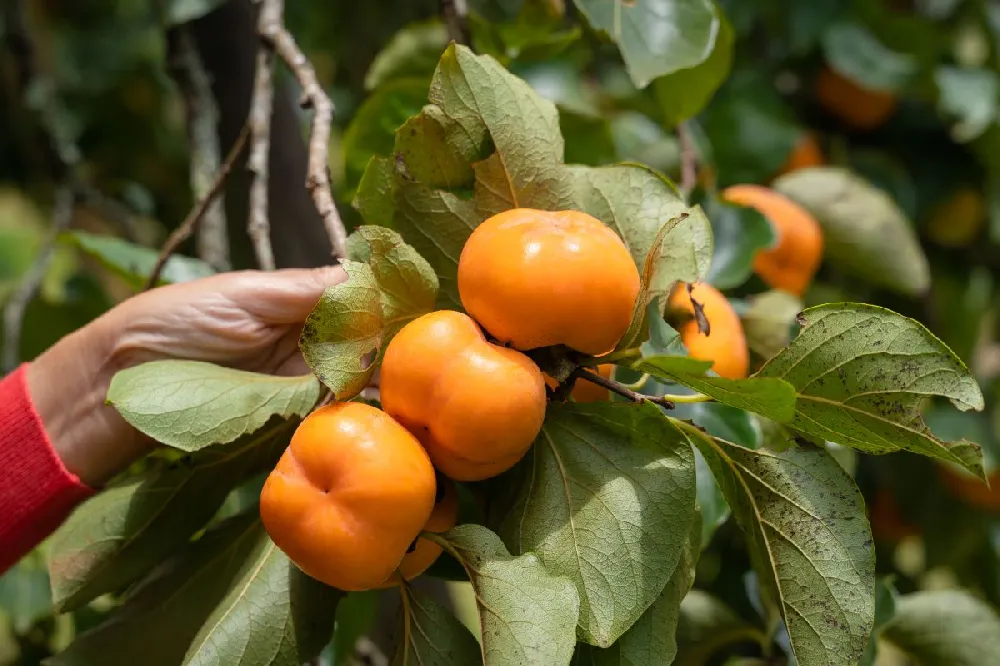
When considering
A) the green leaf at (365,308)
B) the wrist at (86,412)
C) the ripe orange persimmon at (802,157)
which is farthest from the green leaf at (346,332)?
the ripe orange persimmon at (802,157)

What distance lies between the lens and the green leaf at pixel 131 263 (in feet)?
2.35

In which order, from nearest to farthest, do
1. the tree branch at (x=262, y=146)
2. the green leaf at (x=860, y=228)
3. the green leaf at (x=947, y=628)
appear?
the tree branch at (x=262, y=146)
the green leaf at (x=947, y=628)
the green leaf at (x=860, y=228)

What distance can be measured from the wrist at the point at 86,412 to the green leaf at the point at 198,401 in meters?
0.13

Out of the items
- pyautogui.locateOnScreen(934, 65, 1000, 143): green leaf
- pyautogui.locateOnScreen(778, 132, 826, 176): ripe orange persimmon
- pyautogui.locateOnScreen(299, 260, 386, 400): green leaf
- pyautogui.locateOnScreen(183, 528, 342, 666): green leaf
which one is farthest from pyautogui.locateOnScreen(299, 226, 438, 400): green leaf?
pyautogui.locateOnScreen(934, 65, 1000, 143): green leaf

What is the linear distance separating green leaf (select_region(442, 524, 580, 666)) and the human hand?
0.17 m

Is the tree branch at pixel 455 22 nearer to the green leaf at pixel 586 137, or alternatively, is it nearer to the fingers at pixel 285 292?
the green leaf at pixel 586 137

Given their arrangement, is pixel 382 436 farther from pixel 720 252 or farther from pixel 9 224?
pixel 9 224

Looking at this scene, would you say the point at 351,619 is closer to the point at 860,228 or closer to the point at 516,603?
the point at 516,603

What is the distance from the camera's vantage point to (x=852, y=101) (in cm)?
110

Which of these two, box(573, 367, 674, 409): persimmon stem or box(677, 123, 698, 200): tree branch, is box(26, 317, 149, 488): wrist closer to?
box(573, 367, 674, 409): persimmon stem

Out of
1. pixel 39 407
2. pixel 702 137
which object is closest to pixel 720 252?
pixel 702 137

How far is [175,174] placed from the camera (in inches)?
58.2

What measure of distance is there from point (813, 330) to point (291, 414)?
247 mm

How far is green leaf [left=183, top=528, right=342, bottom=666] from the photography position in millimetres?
431
